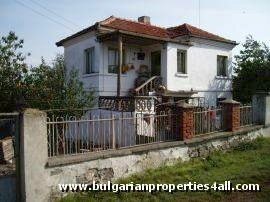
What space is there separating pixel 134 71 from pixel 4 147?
9.23 m

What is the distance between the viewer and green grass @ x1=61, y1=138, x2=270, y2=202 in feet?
26.5

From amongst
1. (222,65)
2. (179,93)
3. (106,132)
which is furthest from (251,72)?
(106,132)

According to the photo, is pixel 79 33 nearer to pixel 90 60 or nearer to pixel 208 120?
pixel 90 60

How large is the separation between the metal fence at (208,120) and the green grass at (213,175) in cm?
90

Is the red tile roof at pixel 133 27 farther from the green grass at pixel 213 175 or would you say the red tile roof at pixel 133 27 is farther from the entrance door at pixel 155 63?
the green grass at pixel 213 175

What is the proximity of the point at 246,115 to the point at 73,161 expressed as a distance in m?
8.34

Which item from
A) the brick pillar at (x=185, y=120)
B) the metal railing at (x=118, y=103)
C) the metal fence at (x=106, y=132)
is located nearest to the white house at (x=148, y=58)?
the metal railing at (x=118, y=103)

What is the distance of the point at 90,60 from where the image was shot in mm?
18469

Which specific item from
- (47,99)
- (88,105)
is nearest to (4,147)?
(47,99)

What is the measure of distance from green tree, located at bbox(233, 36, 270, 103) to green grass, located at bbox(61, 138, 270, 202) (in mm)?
11362

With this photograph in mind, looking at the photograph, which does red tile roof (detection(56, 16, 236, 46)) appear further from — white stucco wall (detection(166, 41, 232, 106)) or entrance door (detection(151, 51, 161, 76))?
entrance door (detection(151, 51, 161, 76))

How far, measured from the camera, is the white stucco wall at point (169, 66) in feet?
56.9

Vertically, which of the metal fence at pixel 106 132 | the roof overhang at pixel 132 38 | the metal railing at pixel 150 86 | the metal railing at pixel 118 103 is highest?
the roof overhang at pixel 132 38

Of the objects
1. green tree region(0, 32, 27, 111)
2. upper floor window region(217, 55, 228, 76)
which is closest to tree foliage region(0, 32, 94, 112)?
green tree region(0, 32, 27, 111)
